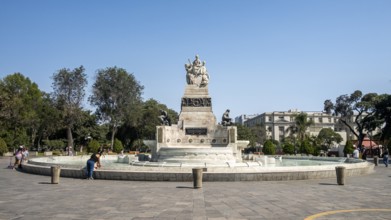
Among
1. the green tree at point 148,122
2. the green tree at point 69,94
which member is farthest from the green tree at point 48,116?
the green tree at point 148,122

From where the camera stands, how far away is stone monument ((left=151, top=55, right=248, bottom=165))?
96.8ft

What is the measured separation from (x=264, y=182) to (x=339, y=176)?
3.49 metres

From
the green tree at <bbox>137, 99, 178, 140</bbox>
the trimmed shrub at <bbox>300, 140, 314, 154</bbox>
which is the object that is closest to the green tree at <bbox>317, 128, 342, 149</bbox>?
the green tree at <bbox>137, 99, 178, 140</bbox>

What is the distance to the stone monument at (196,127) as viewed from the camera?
1161 inches

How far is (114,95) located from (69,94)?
7.47m

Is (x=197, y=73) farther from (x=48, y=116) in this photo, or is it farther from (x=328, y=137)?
(x=328, y=137)

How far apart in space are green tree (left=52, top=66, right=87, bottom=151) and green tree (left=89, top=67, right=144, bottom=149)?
8.26 feet

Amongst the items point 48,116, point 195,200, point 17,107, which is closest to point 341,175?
point 195,200

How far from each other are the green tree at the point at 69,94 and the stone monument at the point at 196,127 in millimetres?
30958

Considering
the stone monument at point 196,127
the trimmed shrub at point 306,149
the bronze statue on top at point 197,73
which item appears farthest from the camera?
the trimmed shrub at point 306,149

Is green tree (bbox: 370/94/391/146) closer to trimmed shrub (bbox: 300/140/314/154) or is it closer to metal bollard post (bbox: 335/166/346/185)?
trimmed shrub (bbox: 300/140/314/154)

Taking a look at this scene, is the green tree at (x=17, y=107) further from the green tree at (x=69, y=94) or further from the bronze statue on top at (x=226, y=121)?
the bronze statue on top at (x=226, y=121)

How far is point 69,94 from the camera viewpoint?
2281 inches

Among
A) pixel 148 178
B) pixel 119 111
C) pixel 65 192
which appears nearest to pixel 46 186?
pixel 65 192
